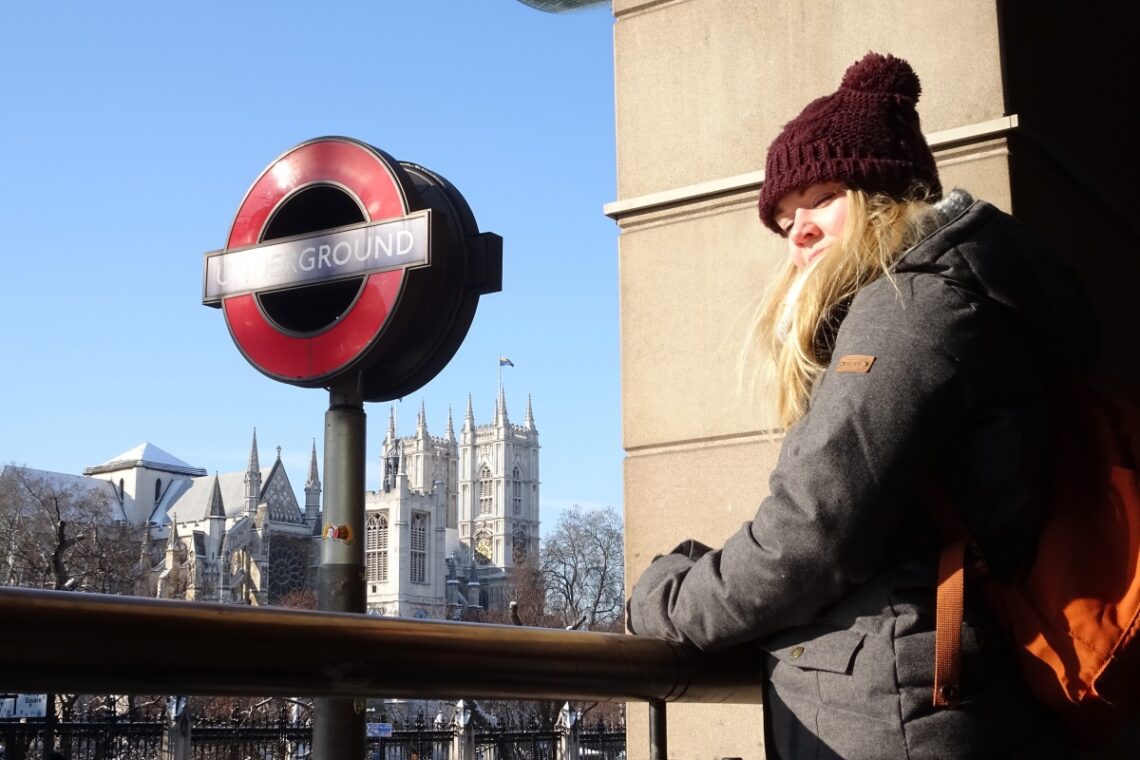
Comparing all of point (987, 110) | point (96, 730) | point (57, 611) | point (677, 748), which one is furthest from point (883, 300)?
point (96, 730)

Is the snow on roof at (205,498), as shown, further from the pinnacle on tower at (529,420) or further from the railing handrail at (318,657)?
the railing handrail at (318,657)

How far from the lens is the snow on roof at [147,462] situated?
99.8 m

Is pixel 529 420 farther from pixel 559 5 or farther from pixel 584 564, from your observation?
pixel 559 5

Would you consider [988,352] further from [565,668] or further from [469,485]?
[469,485]

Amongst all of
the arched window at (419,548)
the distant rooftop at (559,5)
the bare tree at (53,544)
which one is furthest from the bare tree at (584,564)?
the distant rooftop at (559,5)

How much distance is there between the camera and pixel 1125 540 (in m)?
1.28

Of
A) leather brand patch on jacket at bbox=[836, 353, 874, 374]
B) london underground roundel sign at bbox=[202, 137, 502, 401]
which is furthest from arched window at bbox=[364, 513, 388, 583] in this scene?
leather brand patch on jacket at bbox=[836, 353, 874, 374]

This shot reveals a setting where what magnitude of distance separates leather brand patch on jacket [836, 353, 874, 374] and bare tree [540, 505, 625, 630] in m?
75.3

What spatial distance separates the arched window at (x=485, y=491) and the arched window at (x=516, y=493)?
1877 mm

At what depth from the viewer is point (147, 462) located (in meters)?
99.7

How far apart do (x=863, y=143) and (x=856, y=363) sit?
0.39 meters

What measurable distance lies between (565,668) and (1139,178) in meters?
2.77

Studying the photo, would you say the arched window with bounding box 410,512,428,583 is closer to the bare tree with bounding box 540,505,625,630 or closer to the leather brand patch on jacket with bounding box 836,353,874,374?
the bare tree with bounding box 540,505,625,630

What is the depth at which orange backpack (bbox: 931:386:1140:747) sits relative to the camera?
49.6 inches
